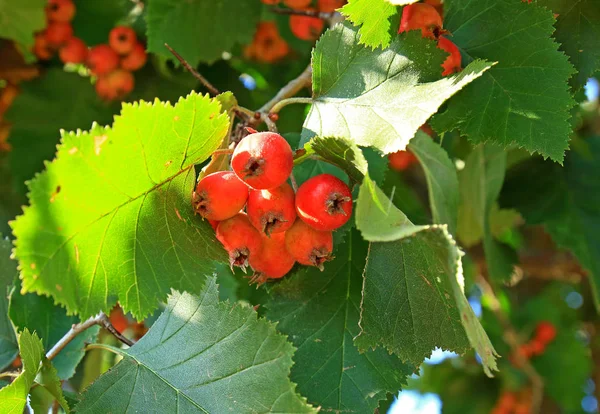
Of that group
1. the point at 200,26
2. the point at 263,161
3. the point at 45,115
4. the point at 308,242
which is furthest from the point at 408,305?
the point at 45,115

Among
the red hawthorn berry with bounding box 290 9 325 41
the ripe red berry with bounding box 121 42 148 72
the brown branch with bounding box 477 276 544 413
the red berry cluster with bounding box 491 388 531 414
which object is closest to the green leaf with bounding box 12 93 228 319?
the red hawthorn berry with bounding box 290 9 325 41

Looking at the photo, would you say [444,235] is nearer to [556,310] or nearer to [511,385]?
[511,385]

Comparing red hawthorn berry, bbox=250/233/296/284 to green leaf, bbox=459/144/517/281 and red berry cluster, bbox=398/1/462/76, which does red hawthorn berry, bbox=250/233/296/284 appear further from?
green leaf, bbox=459/144/517/281

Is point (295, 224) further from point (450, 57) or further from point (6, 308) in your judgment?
point (6, 308)

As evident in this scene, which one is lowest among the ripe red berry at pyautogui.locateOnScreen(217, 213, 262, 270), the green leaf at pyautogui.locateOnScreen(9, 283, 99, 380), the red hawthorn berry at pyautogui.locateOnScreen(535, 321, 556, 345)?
the red hawthorn berry at pyautogui.locateOnScreen(535, 321, 556, 345)

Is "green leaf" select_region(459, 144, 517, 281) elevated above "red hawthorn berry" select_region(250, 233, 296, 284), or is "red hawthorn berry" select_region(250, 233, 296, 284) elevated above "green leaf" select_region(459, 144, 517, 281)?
"red hawthorn berry" select_region(250, 233, 296, 284)

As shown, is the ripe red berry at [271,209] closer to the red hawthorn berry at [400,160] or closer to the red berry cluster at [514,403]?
the red hawthorn berry at [400,160]
